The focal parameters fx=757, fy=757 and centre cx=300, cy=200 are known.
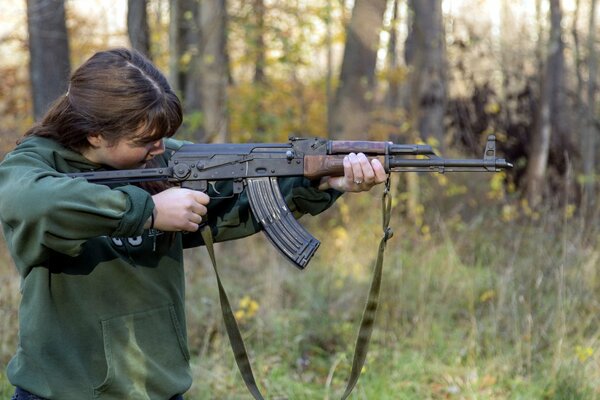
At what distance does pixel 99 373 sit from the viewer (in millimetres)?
2486

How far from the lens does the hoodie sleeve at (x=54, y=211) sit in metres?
2.25

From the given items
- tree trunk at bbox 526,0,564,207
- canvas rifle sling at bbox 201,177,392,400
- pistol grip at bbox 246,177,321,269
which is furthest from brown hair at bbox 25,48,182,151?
tree trunk at bbox 526,0,564,207

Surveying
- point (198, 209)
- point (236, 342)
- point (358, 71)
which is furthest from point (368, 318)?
point (358, 71)

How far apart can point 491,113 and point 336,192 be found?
8.97 m

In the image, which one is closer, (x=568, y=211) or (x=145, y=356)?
(x=145, y=356)

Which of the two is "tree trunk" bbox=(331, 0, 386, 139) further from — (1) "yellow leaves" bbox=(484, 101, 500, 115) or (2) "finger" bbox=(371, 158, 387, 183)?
(2) "finger" bbox=(371, 158, 387, 183)

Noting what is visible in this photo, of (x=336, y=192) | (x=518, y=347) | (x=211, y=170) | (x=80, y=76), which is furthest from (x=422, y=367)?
(x=80, y=76)

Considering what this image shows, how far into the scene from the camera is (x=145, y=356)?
2543 mm

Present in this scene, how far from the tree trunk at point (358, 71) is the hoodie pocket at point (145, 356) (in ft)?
25.0

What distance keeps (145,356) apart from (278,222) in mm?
701

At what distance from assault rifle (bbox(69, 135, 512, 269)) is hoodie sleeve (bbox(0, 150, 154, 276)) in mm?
376

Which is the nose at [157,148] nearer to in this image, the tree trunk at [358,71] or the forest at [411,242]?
the forest at [411,242]

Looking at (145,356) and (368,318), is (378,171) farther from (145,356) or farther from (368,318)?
(145,356)

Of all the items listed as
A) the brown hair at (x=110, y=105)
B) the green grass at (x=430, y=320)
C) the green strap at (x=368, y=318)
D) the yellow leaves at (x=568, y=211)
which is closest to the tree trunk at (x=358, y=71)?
the green grass at (x=430, y=320)
